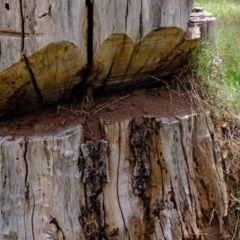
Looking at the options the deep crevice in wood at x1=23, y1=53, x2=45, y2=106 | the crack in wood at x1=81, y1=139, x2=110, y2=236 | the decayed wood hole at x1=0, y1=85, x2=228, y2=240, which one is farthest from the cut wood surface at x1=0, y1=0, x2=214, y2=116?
the crack in wood at x1=81, y1=139, x2=110, y2=236

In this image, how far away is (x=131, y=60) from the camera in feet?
5.67

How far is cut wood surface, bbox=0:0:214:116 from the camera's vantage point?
1485 millimetres

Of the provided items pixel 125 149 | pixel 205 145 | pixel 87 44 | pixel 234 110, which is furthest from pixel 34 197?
pixel 234 110

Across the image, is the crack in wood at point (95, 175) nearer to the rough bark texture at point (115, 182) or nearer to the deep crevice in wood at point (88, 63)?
the rough bark texture at point (115, 182)

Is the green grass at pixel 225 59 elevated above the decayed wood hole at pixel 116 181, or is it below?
above

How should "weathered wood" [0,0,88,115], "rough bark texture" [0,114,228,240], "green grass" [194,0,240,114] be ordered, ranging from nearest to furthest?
"weathered wood" [0,0,88,115] → "rough bark texture" [0,114,228,240] → "green grass" [194,0,240,114]

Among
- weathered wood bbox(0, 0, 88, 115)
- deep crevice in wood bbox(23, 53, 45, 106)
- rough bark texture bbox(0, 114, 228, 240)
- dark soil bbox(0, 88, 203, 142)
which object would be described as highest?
weathered wood bbox(0, 0, 88, 115)

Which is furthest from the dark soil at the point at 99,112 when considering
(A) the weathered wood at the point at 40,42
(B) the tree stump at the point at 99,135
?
(A) the weathered wood at the point at 40,42

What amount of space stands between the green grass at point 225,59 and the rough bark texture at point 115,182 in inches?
8.0

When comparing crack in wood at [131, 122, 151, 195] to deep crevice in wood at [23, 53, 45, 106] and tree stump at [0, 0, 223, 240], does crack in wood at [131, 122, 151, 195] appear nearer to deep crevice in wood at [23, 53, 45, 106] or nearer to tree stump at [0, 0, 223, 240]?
tree stump at [0, 0, 223, 240]

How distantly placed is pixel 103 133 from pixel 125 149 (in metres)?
0.10

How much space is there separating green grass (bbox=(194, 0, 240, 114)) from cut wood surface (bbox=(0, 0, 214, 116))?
8.3 inches

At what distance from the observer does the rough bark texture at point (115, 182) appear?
160 cm

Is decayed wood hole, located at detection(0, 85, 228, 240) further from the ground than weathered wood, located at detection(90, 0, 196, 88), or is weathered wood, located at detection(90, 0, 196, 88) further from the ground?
weathered wood, located at detection(90, 0, 196, 88)
